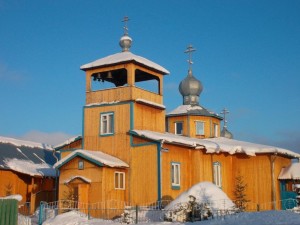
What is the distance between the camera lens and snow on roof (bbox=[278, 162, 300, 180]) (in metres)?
28.8

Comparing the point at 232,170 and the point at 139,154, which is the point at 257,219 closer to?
the point at 139,154

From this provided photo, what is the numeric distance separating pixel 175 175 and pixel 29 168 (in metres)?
9.80

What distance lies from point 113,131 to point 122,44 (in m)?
5.62

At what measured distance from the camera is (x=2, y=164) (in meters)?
29.6

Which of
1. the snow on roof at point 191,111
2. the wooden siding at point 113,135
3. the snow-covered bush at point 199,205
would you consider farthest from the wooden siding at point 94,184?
the snow on roof at point 191,111

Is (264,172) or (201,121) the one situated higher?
(201,121)

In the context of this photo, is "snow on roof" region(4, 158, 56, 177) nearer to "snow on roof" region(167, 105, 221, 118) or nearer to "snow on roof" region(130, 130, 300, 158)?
"snow on roof" region(130, 130, 300, 158)

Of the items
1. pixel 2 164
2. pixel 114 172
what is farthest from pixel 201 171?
pixel 2 164

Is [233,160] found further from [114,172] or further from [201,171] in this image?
[114,172]

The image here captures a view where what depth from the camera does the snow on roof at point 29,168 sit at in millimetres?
29750

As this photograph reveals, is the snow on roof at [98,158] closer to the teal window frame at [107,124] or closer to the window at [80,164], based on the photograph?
the window at [80,164]

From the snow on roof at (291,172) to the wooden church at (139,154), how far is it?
0.37 m

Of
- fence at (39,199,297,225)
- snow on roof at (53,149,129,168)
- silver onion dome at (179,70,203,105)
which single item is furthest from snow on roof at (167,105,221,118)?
fence at (39,199,297,225)

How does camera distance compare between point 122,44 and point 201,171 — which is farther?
point 122,44
